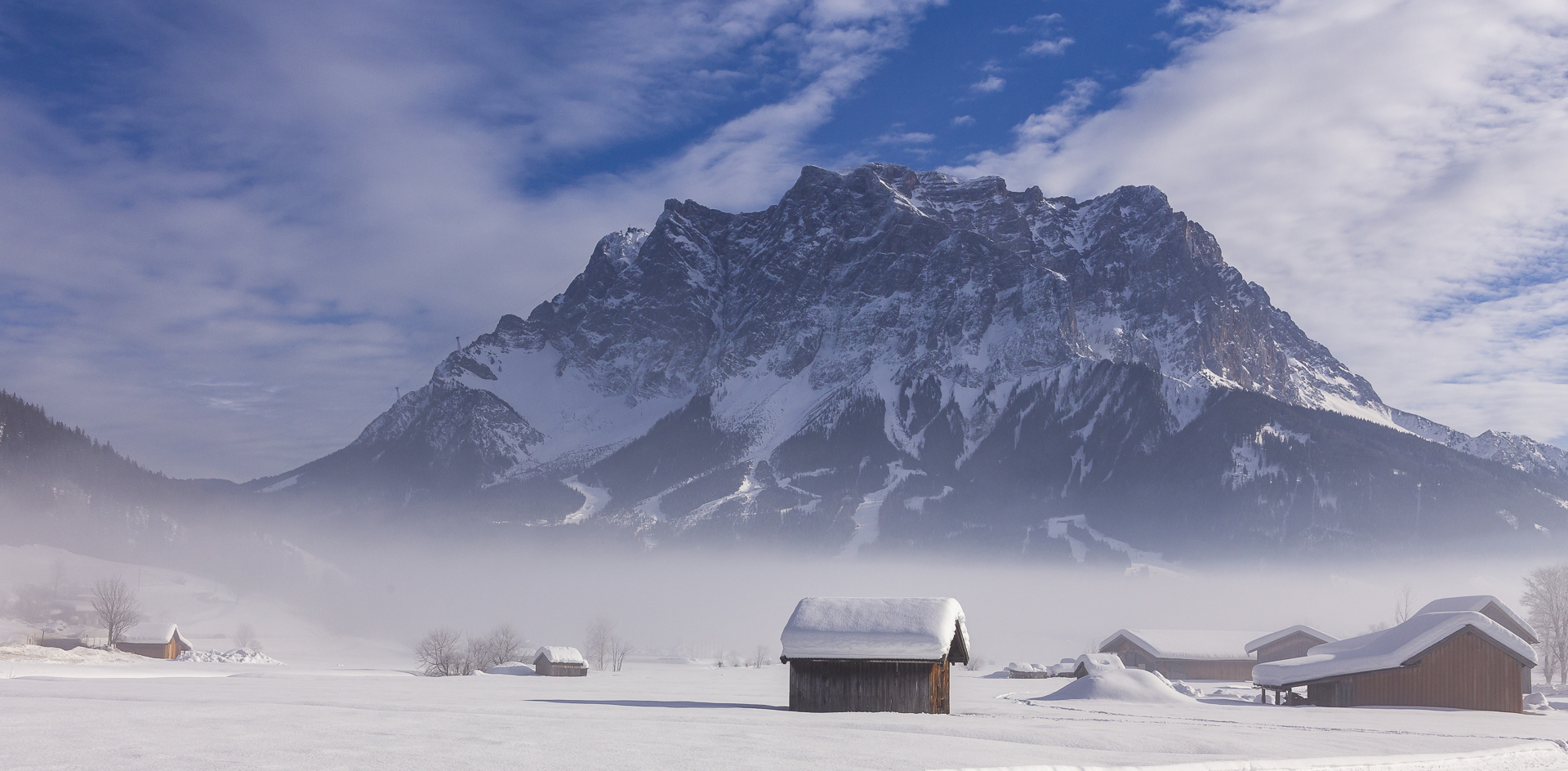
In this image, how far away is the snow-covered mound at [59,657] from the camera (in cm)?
7656

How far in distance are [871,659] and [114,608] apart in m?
138

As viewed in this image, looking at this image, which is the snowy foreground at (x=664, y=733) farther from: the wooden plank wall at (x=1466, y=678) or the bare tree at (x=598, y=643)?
the bare tree at (x=598, y=643)

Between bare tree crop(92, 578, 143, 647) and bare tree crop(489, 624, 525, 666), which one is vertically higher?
bare tree crop(92, 578, 143, 647)

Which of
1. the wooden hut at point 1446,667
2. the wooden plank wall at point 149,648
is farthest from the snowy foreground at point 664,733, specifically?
the wooden plank wall at point 149,648

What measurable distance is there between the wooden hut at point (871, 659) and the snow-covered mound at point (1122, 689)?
20177 mm

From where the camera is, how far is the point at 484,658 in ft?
420

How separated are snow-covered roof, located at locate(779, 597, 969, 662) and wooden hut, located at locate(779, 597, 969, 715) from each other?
34 mm

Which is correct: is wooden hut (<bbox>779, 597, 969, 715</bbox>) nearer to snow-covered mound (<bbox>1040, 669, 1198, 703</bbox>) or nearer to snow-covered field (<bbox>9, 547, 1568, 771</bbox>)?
snow-covered field (<bbox>9, 547, 1568, 771</bbox>)

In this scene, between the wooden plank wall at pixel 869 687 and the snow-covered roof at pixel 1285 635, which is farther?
the snow-covered roof at pixel 1285 635

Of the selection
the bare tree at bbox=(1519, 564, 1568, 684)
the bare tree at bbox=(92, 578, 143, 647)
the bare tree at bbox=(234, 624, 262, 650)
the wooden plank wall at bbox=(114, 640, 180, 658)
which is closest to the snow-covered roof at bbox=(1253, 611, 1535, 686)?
the bare tree at bbox=(1519, 564, 1568, 684)

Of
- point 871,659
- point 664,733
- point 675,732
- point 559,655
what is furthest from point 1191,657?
point 664,733

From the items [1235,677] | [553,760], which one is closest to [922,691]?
[553,760]

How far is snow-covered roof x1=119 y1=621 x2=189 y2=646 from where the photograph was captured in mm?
121062

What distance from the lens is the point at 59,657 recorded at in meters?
81.9
